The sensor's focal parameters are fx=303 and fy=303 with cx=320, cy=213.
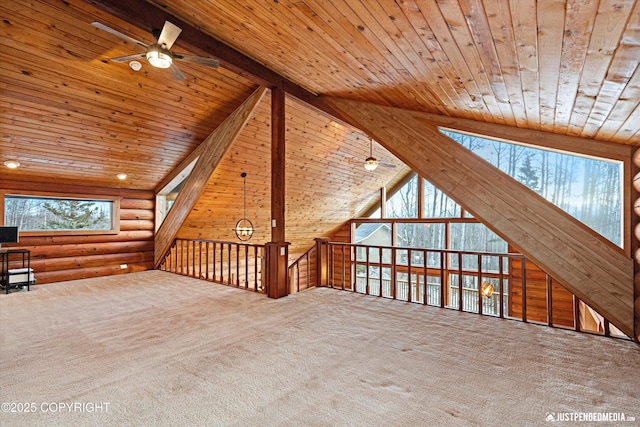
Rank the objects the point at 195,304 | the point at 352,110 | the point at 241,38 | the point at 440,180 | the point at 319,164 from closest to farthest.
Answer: the point at 241,38 < the point at 440,180 < the point at 195,304 < the point at 352,110 < the point at 319,164

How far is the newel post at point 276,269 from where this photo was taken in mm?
4461

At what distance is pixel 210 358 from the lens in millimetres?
2508

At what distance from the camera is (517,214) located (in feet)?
11.1

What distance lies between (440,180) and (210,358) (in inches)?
126

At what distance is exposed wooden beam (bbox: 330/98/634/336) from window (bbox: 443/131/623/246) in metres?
0.41

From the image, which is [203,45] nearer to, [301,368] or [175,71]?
[175,71]

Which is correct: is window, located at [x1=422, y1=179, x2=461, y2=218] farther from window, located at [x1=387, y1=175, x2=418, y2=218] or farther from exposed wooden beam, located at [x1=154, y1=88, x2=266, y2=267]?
exposed wooden beam, located at [x1=154, y1=88, x2=266, y2=267]

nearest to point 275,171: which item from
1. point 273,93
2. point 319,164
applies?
point 273,93

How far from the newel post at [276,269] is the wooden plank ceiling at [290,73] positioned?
2.20 m

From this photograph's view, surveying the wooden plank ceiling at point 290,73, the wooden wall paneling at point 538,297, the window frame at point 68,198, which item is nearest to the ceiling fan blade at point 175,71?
the wooden plank ceiling at point 290,73

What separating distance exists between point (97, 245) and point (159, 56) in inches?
203

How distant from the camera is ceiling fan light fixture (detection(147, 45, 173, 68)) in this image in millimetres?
2771

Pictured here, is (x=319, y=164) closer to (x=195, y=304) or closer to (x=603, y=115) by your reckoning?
(x=195, y=304)

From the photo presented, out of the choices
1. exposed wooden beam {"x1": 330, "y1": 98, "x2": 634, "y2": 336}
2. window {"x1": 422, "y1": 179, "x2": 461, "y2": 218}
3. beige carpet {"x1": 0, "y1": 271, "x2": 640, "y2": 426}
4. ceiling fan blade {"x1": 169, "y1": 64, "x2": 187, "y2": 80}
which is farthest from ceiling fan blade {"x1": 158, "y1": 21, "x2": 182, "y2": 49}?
window {"x1": 422, "y1": 179, "x2": 461, "y2": 218}
